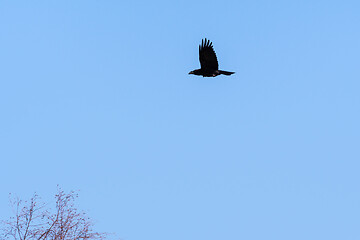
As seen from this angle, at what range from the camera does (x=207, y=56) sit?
25734 mm

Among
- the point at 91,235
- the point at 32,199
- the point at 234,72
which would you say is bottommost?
the point at 91,235

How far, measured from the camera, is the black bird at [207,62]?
83.9ft

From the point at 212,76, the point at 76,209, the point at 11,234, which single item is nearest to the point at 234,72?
the point at 212,76

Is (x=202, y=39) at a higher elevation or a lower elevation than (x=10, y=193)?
higher

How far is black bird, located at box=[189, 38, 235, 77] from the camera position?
25.6 meters

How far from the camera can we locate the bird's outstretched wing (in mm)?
25516

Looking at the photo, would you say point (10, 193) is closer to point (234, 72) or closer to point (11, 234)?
point (11, 234)

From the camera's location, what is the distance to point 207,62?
2598 cm

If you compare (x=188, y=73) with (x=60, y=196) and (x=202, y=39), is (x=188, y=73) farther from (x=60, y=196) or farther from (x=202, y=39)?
(x=60, y=196)

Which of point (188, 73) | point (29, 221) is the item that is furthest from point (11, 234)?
point (188, 73)

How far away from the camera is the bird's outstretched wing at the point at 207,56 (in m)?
25.5

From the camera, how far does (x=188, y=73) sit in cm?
2700

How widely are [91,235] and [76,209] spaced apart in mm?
1248

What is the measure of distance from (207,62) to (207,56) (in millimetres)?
311
